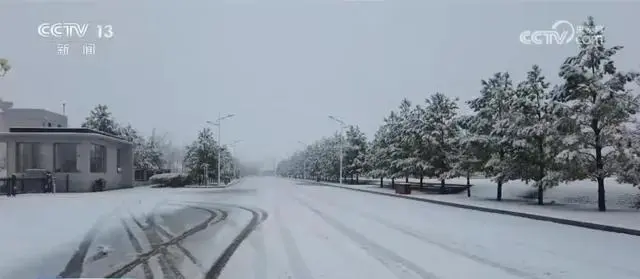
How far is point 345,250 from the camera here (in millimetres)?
6949

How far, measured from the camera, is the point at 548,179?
14430mm

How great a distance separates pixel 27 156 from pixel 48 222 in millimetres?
3565

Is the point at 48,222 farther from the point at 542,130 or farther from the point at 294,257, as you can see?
the point at 542,130

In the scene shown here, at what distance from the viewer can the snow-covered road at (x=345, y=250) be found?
5.43 m

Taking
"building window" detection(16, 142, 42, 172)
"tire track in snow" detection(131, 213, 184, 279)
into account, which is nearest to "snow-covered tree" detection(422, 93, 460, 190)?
"tire track in snow" detection(131, 213, 184, 279)

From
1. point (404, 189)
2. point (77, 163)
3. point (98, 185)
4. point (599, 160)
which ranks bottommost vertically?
point (404, 189)

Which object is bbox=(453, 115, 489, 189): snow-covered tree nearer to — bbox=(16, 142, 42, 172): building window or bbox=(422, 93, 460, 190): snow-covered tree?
bbox=(422, 93, 460, 190): snow-covered tree

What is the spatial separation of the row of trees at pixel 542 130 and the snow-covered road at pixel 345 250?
2216mm

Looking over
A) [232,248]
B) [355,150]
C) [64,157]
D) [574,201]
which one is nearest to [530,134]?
[574,201]

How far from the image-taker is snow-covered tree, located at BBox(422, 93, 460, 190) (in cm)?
2433

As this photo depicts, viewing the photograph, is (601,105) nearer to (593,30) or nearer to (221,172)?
(593,30)

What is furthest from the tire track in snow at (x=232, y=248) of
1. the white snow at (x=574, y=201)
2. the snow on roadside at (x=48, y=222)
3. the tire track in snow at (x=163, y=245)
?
the white snow at (x=574, y=201)

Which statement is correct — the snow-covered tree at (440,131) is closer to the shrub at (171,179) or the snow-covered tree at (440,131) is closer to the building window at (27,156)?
the shrub at (171,179)

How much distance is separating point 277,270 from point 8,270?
8.10 feet
